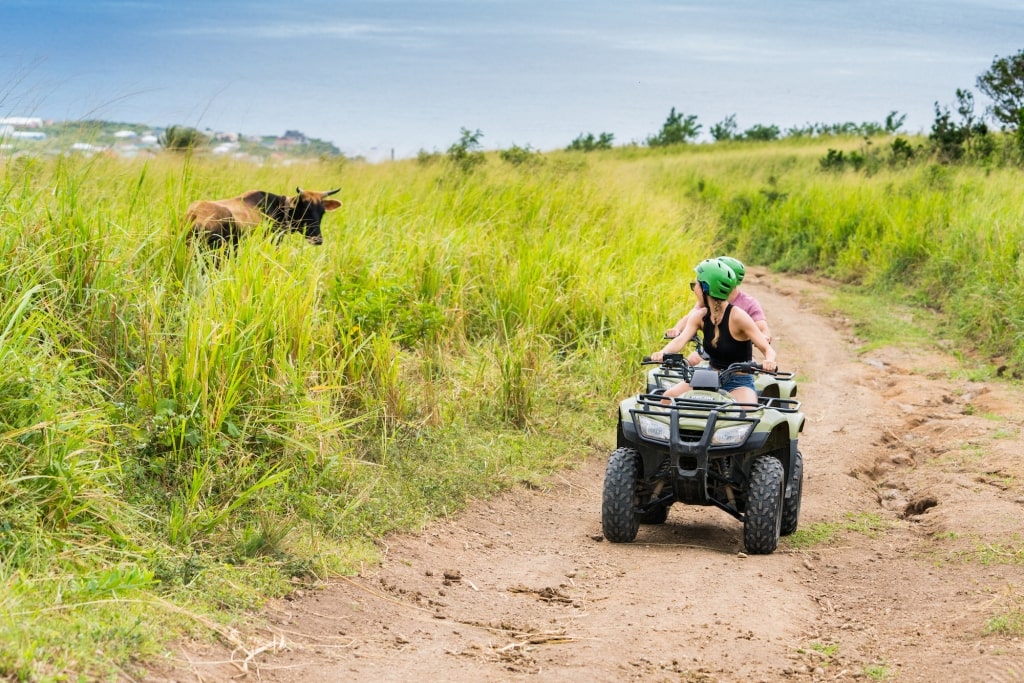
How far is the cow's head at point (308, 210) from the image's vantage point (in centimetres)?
953

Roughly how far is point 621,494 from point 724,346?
3.61ft

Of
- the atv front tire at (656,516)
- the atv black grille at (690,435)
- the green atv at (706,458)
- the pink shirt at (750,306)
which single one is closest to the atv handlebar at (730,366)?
the green atv at (706,458)

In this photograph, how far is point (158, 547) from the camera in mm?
4902

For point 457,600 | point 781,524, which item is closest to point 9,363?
point 457,600

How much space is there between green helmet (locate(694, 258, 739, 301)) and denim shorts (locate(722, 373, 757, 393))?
1.51 feet

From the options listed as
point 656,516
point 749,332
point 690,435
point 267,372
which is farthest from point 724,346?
point 267,372

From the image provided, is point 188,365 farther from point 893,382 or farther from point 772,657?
point 893,382

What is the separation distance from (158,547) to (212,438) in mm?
848

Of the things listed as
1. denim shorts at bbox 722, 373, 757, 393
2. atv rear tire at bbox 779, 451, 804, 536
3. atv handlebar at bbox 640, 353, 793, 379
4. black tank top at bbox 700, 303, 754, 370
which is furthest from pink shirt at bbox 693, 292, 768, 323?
atv rear tire at bbox 779, 451, 804, 536

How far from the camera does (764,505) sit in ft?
19.2

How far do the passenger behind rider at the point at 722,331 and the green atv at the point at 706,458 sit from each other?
0.11 m

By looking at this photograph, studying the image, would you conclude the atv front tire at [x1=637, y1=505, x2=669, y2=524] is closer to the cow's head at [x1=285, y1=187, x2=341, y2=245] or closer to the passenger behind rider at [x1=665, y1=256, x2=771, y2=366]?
the passenger behind rider at [x1=665, y1=256, x2=771, y2=366]

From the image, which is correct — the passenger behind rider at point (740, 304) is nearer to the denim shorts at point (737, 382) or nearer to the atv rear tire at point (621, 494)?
the denim shorts at point (737, 382)

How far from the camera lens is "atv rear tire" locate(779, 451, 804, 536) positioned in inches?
252
